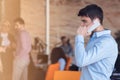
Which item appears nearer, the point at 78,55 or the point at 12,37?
the point at 78,55

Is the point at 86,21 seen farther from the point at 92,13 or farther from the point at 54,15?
the point at 54,15

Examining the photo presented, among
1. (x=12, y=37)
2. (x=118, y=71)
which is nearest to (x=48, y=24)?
(x=12, y=37)

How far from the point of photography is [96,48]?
8.48 feet

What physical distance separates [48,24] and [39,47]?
0.65 metres

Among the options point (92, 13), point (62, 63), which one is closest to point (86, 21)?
point (92, 13)

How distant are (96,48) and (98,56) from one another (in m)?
0.05

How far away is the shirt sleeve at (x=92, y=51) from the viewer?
8.29 ft

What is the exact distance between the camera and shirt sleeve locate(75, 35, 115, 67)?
253 cm

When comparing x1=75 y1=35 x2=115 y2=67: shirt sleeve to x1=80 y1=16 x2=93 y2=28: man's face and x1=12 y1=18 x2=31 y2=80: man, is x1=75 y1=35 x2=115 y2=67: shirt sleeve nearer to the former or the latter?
x1=80 y1=16 x2=93 y2=28: man's face

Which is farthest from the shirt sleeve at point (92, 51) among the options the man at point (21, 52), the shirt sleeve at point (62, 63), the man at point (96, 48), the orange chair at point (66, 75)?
the man at point (21, 52)

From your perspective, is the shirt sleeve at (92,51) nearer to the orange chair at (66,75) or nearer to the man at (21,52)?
the orange chair at (66,75)

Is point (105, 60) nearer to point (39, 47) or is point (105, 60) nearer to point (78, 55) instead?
point (78, 55)

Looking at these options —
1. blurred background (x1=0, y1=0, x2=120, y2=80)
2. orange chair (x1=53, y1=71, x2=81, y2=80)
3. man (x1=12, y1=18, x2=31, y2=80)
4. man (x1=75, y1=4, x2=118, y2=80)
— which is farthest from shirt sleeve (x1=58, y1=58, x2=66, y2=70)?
man (x1=75, y1=4, x2=118, y2=80)

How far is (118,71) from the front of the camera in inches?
229
